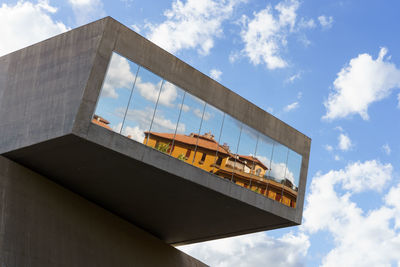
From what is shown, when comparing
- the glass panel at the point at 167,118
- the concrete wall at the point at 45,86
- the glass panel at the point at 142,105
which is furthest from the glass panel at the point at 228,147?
the concrete wall at the point at 45,86

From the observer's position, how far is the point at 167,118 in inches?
875

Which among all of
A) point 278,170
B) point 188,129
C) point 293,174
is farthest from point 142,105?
point 293,174

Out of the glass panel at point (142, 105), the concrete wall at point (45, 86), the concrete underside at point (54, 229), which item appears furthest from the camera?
the glass panel at point (142, 105)

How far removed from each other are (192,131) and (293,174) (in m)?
6.56

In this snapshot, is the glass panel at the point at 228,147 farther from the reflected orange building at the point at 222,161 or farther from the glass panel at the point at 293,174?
the glass panel at the point at 293,174

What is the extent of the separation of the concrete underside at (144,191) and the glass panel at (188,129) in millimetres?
565

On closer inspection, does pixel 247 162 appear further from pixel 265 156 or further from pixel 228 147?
pixel 228 147

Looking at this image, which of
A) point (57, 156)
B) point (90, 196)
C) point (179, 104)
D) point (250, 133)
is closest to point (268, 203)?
point (250, 133)

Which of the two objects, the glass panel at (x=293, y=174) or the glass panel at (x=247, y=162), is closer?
the glass panel at (x=247, y=162)

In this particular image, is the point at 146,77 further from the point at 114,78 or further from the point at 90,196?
the point at 90,196

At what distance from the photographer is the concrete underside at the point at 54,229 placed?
20469mm

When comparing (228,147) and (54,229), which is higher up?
(228,147)

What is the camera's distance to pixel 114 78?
20.7 meters

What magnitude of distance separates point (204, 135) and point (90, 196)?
6.31 meters
